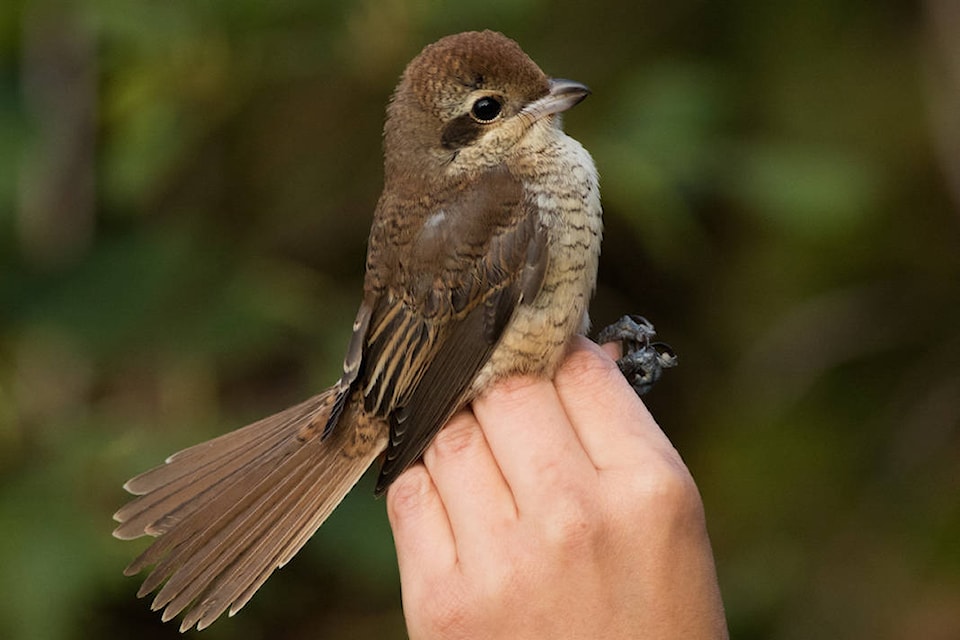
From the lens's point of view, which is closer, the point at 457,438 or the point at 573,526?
the point at 573,526

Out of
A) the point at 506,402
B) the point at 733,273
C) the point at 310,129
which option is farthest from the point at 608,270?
the point at 506,402

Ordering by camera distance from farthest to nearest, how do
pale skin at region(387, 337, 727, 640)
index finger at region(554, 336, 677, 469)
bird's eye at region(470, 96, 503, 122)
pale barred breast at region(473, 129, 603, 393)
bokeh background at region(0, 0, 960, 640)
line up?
bokeh background at region(0, 0, 960, 640), bird's eye at region(470, 96, 503, 122), pale barred breast at region(473, 129, 603, 393), index finger at region(554, 336, 677, 469), pale skin at region(387, 337, 727, 640)

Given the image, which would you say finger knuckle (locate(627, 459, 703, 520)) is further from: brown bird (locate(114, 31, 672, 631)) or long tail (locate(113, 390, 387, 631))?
long tail (locate(113, 390, 387, 631))

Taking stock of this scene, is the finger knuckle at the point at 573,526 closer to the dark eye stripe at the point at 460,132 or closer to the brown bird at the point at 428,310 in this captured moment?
the brown bird at the point at 428,310

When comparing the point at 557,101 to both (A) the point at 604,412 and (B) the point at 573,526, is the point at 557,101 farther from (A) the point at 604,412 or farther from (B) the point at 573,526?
(B) the point at 573,526

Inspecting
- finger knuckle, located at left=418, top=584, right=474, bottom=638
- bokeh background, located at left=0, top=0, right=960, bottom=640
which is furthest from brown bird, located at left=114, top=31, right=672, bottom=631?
bokeh background, located at left=0, top=0, right=960, bottom=640

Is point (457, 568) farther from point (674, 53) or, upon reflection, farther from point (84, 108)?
point (674, 53)

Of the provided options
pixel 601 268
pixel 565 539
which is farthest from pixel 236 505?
pixel 601 268
